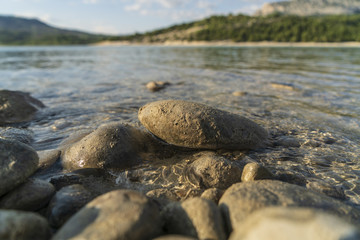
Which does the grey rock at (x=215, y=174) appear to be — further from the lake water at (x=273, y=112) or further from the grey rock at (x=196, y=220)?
the grey rock at (x=196, y=220)

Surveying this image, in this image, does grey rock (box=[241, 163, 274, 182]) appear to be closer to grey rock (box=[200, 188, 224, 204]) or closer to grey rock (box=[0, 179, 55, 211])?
grey rock (box=[200, 188, 224, 204])

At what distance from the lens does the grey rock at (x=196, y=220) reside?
6.63ft

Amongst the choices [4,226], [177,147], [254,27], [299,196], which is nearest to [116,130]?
[177,147]

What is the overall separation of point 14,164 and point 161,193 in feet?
5.84

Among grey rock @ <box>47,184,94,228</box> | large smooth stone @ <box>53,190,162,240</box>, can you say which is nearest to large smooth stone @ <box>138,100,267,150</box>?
grey rock @ <box>47,184,94,228</box>

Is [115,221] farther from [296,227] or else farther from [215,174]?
[215,174]

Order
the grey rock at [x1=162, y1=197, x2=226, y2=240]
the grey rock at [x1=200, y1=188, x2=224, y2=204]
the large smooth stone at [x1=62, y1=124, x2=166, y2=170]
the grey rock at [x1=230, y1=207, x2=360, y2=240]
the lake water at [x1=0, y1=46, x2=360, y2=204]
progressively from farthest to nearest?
the lake water at [x1=0, y1=46, x2=360, y2=204], the large smooth stone at [x1=62, y1=124, x2=166, y2=170], the grey rock at [x1=200, y1=188, x2=224, y2=204], the grey rock at [x1=162, y1=197, x2=226, y2=240], the grey rock at [x1=230, y1=207, x2=360, y2=240]

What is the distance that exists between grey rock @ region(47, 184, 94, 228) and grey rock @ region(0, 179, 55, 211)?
0.17 meters

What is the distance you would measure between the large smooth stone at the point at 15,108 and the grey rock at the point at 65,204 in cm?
418

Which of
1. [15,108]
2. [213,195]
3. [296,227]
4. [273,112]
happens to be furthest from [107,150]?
[273,112]

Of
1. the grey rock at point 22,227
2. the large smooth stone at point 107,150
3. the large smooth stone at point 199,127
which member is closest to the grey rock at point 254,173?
the large smooth stone at point 199,127

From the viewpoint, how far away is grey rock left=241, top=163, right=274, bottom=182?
3154 mm

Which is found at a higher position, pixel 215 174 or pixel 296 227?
pixel 296 227

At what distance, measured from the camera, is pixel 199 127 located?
4211 millimetres
